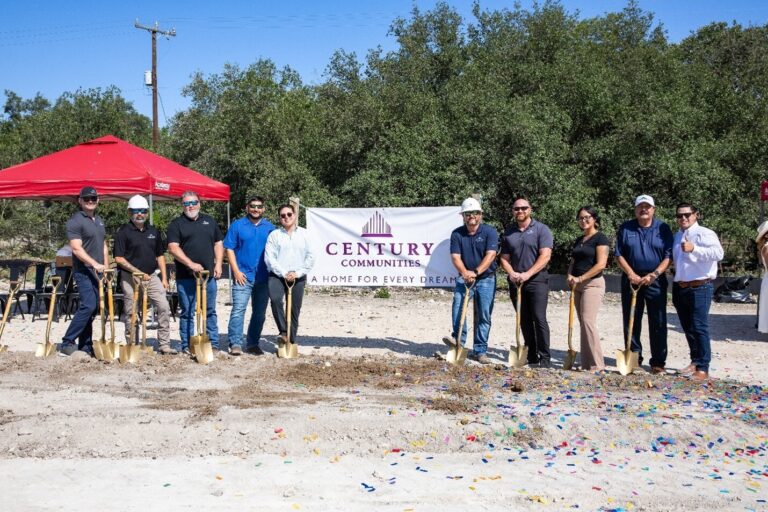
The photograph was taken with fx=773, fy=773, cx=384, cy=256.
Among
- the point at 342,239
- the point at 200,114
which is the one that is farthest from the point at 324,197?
the point at 200,114

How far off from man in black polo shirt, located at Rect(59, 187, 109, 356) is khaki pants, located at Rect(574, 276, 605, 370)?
5524 millimetres

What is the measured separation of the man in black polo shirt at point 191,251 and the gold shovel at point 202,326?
92 millimetres

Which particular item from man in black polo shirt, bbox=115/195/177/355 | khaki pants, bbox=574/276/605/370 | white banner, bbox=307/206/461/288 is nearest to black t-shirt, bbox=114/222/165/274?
man in black polo shirt, bbox=115/195/177/355

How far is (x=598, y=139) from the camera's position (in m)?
19.6

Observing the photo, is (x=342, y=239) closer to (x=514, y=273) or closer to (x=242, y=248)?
(x=242, y=248)

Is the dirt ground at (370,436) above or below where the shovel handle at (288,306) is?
below

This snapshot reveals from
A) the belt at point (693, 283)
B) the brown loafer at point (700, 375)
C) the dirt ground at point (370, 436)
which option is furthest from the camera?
the belt at point (693, 283)

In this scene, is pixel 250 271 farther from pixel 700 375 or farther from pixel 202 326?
pixel 700 375

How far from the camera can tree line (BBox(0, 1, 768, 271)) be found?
18.1 m

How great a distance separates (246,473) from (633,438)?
10.0 ft

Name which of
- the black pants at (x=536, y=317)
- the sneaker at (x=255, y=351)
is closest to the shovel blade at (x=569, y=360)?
the black pants at (x=536, y=317)

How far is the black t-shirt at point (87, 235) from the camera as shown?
29.5 ft

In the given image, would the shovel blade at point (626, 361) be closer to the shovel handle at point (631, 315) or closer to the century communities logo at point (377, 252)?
the shovel handle at point (631, 315)

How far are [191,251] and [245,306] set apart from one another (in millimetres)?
933
